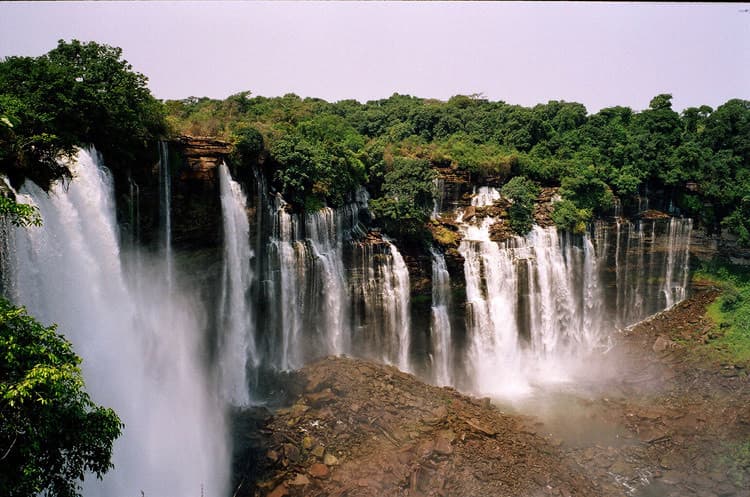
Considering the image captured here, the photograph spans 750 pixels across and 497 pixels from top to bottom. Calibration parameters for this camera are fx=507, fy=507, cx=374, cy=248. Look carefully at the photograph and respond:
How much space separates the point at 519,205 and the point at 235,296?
16311 millimetres

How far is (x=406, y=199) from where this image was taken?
25281 mm

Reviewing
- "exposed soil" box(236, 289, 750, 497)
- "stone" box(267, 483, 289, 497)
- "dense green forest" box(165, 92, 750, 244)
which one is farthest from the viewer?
"dense green forest" box(165, 92, 750, 244)

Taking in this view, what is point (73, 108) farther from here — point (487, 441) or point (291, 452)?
point (487, 441)

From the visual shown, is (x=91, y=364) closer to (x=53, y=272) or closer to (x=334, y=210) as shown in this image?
(x=53, y=272)

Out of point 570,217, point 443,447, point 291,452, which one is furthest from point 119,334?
point 570,217

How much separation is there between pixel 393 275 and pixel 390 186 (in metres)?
4.64

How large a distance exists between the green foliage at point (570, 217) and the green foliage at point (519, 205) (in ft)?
4.74

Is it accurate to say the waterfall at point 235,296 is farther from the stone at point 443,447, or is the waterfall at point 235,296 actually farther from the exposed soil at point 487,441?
the stone at point 443,447

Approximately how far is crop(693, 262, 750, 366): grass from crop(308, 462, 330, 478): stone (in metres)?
22.6

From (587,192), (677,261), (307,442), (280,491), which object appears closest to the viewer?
(280,491)

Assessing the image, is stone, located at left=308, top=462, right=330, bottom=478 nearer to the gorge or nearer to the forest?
the gorge

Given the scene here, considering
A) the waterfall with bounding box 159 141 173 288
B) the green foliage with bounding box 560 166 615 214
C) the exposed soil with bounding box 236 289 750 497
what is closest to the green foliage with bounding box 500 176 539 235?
the green foliage with bounding box 560 166 615 214

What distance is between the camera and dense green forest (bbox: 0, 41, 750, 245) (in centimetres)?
1444

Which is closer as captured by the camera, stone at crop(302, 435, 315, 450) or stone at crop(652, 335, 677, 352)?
stone at crop(302, 435, 315, 450)
